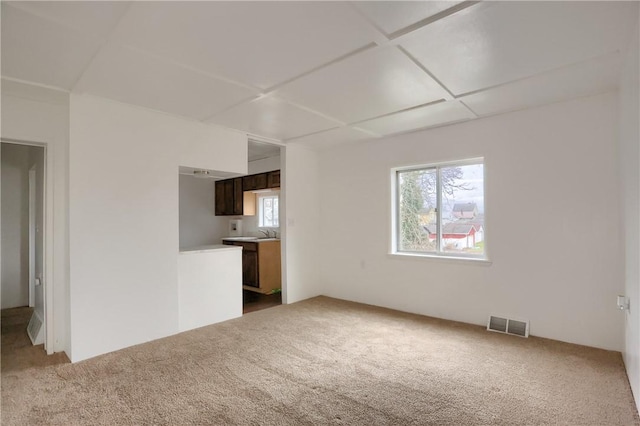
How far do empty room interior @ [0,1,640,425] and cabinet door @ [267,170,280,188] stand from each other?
0.76 meters

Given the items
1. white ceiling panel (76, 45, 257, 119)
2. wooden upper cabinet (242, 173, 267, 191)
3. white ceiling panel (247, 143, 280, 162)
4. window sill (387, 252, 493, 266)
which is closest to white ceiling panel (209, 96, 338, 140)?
white ceiling panel (76, 45, 257, 119)

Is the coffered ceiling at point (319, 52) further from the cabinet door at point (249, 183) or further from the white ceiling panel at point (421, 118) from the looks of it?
the cabinet door at point (249, 183)

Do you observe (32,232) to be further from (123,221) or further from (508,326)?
(508,326)

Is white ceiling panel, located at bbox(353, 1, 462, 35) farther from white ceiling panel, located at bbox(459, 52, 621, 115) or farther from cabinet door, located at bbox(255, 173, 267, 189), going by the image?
cabinet door, located at bbox(255, 173, 267, 189)

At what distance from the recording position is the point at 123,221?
306 cm

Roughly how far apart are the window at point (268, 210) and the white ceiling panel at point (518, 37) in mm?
4459

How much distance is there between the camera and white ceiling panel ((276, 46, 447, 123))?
90.1 inches

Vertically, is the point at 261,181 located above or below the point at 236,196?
→ above

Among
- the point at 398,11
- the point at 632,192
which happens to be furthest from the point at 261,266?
the point at 632,192

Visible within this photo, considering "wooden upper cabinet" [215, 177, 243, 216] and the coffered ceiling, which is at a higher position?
the coffered ceiling

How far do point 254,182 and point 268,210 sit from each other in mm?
768

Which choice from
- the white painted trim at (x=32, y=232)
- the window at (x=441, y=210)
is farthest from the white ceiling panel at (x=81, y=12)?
the window at (x=441, y=210)

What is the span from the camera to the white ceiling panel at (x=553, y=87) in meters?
2.41

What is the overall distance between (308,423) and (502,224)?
2905 mm
